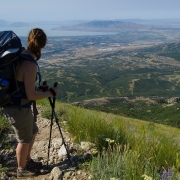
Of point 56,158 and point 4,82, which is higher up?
point 4,82

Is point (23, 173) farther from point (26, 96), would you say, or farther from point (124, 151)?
point (124, 151)

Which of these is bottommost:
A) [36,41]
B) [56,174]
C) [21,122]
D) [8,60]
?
[56,174]

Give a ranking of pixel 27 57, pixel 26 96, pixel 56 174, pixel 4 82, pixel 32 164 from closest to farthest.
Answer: pixel 4 82
pixel 27 57
pixel 26 96
pixel 56 174
pixel 32 164

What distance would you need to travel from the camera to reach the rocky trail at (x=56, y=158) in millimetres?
3193

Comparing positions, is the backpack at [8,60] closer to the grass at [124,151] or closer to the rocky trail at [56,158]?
the rocky trail at [56,158]

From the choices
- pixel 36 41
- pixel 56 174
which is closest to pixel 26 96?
pixel 36 41

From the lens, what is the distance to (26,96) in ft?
9.80

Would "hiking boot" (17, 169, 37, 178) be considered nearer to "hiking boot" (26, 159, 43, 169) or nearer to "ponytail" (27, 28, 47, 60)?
"hiking boot" (26, 159, 43, 169)

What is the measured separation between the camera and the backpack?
267 centimetres

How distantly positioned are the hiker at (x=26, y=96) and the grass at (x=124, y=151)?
94 centimetres

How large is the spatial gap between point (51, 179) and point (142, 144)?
51.1 inches

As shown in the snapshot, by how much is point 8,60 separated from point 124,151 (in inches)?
65.3

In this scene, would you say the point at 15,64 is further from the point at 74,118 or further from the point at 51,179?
the point at 74,118

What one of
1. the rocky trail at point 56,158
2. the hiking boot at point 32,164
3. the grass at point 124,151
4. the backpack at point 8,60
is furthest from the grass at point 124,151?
the backpack at point 8,60
